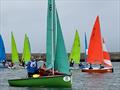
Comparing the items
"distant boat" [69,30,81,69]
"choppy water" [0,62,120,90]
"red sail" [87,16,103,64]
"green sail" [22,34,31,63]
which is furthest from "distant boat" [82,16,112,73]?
"green sail" [22,34,31,63]

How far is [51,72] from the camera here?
29766 millimetres

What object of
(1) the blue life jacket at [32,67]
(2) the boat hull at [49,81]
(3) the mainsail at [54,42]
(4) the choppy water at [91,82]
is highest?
(3) the mainsail at [54,42]

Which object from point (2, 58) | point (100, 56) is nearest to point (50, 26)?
point (100, 56)

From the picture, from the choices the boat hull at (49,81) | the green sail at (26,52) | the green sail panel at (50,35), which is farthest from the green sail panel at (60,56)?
the green sail at (26,52)

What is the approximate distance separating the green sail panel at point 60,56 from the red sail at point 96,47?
19.0m

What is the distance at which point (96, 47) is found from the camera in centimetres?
4947

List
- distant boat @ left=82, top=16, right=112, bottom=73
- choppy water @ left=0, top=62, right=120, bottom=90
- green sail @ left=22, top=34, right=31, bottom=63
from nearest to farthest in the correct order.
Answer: choppy water @ left=0, top=62, right=120, bottom=90 → distant boat @ left=82, top=16, right=112, bottom=73 → green sail @ left=22, top=34, right=31, bottom=63

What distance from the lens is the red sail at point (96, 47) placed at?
4895cm

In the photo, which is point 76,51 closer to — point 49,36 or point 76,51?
point 76,51

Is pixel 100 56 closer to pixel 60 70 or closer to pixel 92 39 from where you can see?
pixel 92 39

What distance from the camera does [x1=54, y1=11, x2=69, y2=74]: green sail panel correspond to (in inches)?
1172

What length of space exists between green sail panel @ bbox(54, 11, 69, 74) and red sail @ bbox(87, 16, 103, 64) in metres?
19.0

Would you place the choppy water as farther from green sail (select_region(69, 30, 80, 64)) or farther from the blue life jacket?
green sail (select_region(69, 30, 80, 64))

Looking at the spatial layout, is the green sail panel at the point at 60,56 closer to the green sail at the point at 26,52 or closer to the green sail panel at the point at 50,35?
the green sail panel at the point at 50,35
